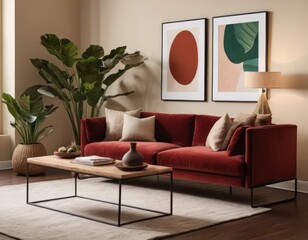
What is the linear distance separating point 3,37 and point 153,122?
258 cm

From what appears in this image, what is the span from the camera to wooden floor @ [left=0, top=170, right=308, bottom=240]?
4.25 meters

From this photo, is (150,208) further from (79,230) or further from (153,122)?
(153,122)

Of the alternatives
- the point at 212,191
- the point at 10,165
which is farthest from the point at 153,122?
the point at 10,165

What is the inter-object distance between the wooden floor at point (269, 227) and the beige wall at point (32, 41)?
153 inches

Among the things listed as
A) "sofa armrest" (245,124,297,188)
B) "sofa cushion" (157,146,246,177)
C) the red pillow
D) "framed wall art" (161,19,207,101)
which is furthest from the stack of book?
"framed wall art" (161,19,207,101)

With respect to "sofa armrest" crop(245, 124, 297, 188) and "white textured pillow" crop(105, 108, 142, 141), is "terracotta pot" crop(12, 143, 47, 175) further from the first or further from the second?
"sofa armrest" crop(245, 124, 297, 188)

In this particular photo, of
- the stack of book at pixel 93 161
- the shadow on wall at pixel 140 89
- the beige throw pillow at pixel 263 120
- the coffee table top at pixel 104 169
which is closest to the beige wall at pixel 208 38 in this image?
the shadow on wall at pixel 140 89

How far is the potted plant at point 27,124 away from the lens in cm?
705

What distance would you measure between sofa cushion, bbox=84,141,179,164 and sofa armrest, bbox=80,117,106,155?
0.13 m

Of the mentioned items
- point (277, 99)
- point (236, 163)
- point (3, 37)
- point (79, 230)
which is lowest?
point (79, 230)

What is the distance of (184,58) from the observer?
23.5ft

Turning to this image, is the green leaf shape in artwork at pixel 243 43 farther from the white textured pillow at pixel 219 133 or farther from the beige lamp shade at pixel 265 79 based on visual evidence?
the white textured pillow at pixel 219 133

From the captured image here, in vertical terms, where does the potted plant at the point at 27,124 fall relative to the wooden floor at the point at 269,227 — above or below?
above

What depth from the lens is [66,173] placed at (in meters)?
7.35
